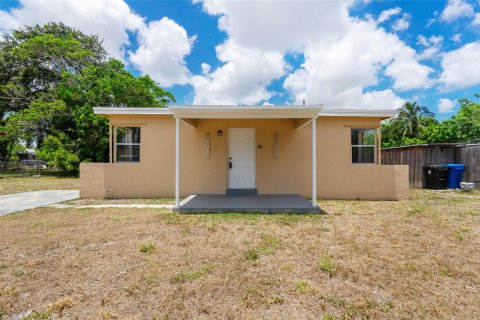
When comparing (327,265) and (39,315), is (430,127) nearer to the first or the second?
(327,265)

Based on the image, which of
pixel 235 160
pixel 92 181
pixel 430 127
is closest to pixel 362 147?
pixel 235 160

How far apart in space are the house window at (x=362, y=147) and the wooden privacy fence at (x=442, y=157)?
3.86 m

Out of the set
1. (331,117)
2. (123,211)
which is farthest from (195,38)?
(123,211)

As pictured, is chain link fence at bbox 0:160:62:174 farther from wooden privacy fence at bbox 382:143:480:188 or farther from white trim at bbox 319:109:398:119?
wooden privacy fence at bbox 382:143:480:188

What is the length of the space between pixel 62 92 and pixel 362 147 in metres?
19.8

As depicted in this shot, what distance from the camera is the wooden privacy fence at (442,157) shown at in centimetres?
1018

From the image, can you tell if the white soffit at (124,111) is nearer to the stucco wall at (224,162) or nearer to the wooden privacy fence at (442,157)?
the stucco wall at (224,162)

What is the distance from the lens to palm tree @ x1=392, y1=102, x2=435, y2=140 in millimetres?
26406

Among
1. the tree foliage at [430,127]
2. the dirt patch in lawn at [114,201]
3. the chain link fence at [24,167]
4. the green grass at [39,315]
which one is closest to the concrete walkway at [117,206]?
the dirt patch in lawn at [114,201]

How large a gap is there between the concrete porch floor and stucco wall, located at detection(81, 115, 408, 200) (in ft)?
3.40

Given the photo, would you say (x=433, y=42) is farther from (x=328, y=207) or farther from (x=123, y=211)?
(x=123, y=211)

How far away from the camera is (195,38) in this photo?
580 inches

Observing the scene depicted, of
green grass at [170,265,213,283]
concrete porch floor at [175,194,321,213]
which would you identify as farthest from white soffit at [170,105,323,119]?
green grass at [170,265,213,283]

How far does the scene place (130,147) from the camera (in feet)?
28.3
